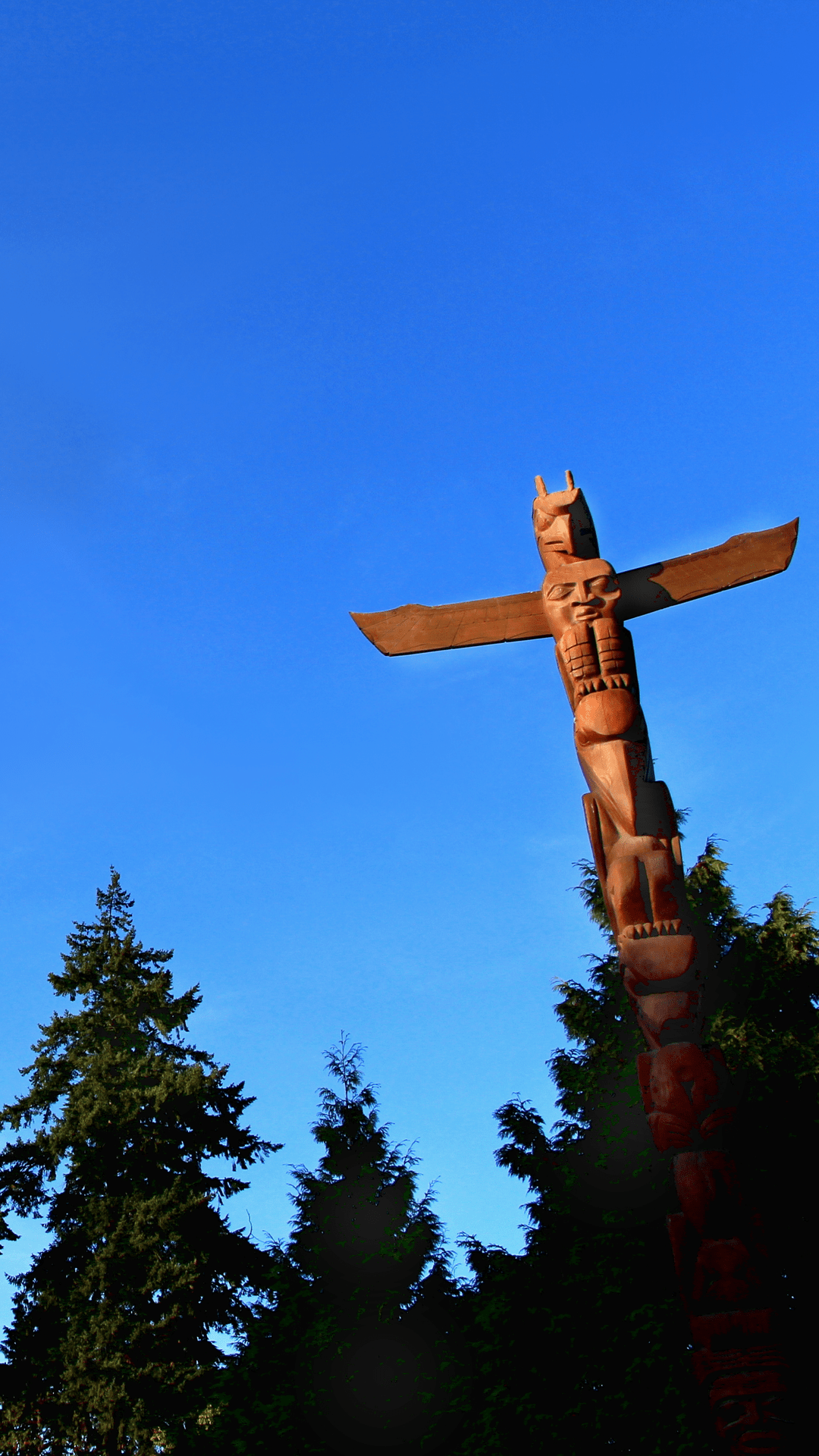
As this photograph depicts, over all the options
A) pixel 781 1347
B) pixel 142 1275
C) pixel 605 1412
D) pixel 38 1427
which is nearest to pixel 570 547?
pixel 781 1347

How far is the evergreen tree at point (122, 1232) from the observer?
1656 cm

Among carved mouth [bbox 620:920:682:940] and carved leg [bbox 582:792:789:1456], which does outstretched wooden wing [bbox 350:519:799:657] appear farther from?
carved mouth [bbox 620:920:682:940]

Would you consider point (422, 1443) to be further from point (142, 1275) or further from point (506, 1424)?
point (142, 1275)

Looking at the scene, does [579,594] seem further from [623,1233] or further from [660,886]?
[623,1233]

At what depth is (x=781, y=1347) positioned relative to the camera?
700cm

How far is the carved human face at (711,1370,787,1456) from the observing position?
6730 mm

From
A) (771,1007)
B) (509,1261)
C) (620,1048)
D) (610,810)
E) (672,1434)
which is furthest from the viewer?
(620,1048)

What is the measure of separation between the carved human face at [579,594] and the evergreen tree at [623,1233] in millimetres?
5693

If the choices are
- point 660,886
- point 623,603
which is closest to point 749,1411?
point 660,886

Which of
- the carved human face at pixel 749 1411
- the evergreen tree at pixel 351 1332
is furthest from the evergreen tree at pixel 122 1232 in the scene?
the carved human face at pixel 749 1411

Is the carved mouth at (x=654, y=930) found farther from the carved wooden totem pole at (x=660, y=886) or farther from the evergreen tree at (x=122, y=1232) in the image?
the evergreen tree at (x=122, y=1232)

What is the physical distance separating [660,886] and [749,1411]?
130 inches

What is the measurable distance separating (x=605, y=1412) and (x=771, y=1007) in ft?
19.8

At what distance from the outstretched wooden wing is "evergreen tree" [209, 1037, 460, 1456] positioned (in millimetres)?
8209
